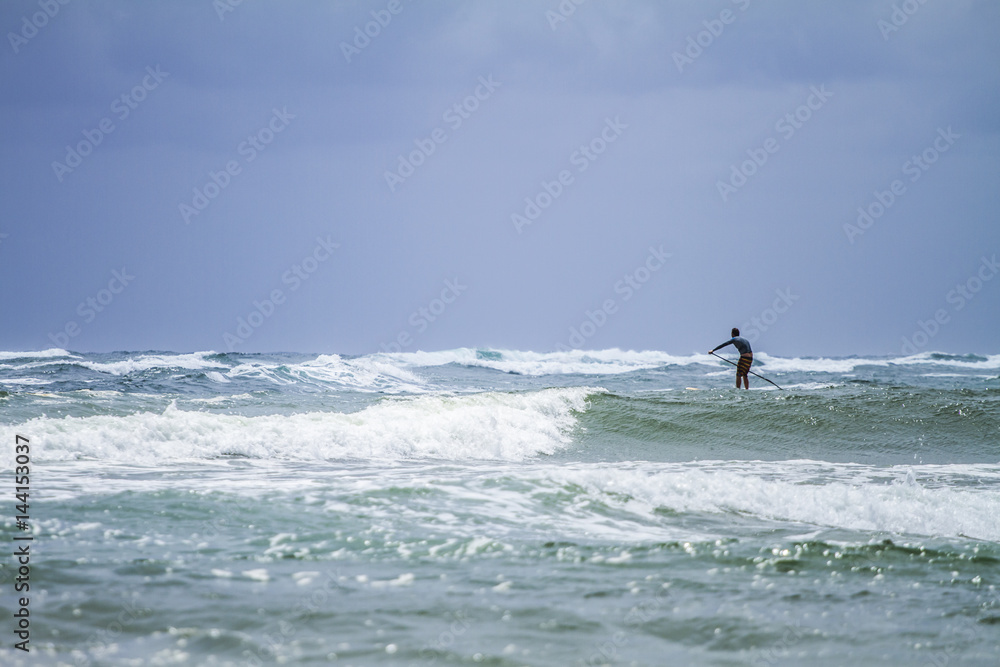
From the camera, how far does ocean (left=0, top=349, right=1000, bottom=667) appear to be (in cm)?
339

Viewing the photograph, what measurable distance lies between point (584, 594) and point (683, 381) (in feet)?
83.6

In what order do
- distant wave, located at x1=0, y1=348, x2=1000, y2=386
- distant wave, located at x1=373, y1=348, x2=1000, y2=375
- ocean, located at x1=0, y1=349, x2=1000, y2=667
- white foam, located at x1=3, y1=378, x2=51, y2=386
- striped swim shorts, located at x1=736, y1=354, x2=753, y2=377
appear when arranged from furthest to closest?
distant wave, located at x1=373, y1=348, x2=1000, y2=375
distant wave, located at x1=0, y1=348, x2=1000, y2=386
striped swim shorts, located at x1=736, y1=354, x2=753, y2=377
white foam, located at x1=3, y1=378, x2=51, y2=386
ocean, located at x1=0, y1=349, x2=1000, y2=667

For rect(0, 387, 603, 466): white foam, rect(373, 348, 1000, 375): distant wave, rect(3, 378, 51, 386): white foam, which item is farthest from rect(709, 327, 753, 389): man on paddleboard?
rect(3, 378, 51, 386): white foam

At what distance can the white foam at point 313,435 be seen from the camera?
955cm

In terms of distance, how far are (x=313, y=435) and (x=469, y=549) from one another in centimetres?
655

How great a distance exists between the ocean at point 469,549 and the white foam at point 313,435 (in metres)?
0.05

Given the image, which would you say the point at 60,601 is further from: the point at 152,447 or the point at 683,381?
the point at 683,381

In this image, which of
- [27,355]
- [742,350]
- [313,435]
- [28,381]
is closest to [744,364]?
[742,350]

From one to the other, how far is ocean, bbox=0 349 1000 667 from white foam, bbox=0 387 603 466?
5 centimetres

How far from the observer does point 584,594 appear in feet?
13.3

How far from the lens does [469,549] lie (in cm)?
492
